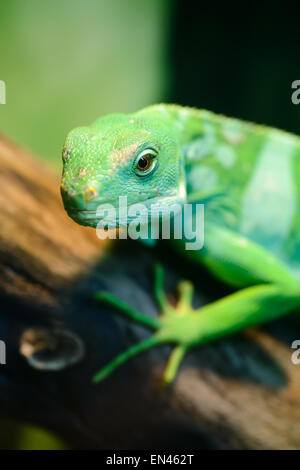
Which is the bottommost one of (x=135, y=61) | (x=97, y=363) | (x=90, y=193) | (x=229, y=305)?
(x=97, y=363)

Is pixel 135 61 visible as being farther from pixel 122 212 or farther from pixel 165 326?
pixel 165 326

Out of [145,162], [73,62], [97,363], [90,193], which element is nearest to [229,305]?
[97,363]

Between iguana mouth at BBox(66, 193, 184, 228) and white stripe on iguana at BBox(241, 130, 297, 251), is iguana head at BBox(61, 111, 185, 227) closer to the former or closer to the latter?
iguana mouth at BBox(66, 193, 184, 228)

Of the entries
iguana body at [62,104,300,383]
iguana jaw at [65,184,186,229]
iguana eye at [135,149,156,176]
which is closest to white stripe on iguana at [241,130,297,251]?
iguana body at [62,104,300,383]

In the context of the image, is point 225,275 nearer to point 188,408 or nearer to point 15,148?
point 188,408

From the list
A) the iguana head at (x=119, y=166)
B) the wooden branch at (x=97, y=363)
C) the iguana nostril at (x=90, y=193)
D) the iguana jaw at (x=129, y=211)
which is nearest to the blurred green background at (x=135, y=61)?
the wooden branch at (x=97, y=363)

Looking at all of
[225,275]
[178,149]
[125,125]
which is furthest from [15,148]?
[225,275]

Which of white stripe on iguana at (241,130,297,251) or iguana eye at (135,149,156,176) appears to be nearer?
iguana eye at (135,149,156,176)
